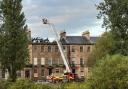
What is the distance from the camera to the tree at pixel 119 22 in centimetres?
5431

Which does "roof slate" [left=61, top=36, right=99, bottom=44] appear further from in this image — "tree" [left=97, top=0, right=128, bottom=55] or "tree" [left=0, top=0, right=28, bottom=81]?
"tree" [left=97, top=0, right=128, bottom=55]

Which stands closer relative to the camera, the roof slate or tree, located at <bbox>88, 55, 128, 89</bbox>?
tree, located at <bbox>88, 55, 128, 89</bbox>

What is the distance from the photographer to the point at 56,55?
13550 centimetres

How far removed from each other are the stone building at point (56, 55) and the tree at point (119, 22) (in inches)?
3040

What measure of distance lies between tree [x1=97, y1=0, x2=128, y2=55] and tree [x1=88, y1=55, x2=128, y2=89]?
51.9 feet

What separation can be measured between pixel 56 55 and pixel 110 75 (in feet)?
323

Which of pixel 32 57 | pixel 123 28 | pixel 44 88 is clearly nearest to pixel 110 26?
pixel 123 28

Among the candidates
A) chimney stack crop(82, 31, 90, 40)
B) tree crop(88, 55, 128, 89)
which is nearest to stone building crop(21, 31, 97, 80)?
chimney stack crop(82, 31, 90, 40)

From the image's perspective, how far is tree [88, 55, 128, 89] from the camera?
3691cm

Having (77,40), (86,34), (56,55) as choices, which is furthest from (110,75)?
(86,34)

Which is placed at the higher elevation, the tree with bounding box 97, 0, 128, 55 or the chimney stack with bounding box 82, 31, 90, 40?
the chimney stack with bounding box 82, 31, 90, 40

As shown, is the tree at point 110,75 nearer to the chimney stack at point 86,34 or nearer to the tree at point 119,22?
the tree at point 119,22

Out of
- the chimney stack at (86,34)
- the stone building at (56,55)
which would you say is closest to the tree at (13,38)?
the stone building at (56,55)

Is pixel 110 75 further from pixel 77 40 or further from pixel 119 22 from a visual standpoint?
pixel 77 40
